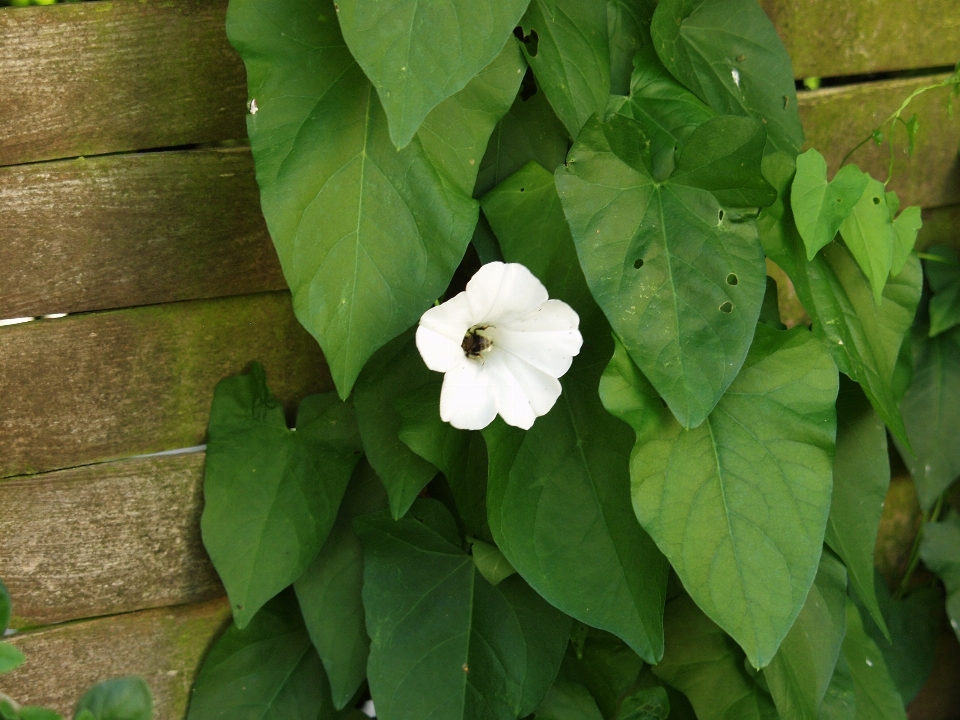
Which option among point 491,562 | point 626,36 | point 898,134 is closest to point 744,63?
point 626,36

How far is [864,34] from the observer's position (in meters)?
1.07

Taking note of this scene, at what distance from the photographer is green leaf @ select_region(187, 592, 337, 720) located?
956 mm

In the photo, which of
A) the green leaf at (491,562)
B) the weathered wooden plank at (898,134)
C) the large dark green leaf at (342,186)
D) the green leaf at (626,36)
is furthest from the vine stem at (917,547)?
the large dark green leaf at (342,186)

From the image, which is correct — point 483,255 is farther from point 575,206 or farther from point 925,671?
point 925,671

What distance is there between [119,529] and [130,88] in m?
0.51

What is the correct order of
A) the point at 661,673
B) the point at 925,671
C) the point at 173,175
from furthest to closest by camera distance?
1. the point at 925,671
2. the point at 661,673
3. the point at 173,175

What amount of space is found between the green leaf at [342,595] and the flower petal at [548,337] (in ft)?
1.10

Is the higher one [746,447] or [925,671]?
[746,447]

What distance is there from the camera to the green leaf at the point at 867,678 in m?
1.02

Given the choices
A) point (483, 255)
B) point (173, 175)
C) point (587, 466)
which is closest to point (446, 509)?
point (587, 466)

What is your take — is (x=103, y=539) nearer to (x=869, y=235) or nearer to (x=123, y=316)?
(x=123, y=316)

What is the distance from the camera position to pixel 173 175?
0.83 metres

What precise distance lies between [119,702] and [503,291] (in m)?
0.42

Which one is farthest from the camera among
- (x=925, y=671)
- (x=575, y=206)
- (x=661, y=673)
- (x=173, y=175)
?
(x=925, y=671)
